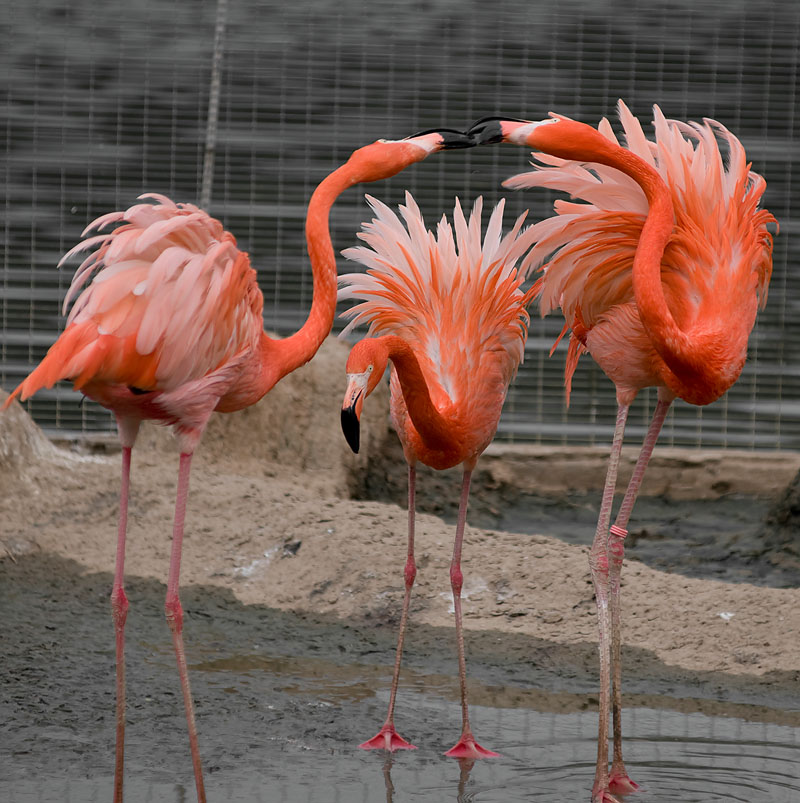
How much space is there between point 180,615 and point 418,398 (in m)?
1.02

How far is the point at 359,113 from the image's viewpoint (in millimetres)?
7461

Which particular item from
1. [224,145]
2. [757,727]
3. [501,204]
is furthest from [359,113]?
[757,727]

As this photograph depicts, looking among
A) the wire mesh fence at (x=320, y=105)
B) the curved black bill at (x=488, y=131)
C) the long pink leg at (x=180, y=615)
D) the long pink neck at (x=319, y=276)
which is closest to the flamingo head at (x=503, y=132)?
the curved black bill at (x=488, y=131)

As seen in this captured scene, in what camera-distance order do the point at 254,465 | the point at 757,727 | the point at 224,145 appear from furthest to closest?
the point at 224,145 < the point at 254,465 < the point at 757,727

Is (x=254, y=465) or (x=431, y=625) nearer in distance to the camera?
(x=431, y=625)

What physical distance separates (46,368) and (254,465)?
3.98m

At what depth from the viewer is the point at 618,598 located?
3609 millimetres

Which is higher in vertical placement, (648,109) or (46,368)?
(648,109)

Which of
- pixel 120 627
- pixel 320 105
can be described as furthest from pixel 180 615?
pixel 320 105

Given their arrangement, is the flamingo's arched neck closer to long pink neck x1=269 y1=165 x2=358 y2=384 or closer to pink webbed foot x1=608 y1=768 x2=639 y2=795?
long pink neck x1=269 y1=165 x2=358 y2=384

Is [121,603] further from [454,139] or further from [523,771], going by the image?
[454,139]

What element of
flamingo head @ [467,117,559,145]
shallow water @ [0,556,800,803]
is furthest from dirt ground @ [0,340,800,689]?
flamingo head @ [467,117,559,145]

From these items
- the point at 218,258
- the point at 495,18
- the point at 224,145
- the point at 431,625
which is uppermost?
the point at 495,18

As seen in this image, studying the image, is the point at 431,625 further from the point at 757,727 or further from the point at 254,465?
the point at 254,465
